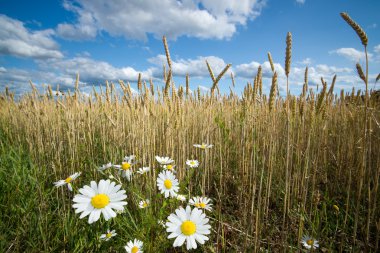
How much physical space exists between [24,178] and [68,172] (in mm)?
391

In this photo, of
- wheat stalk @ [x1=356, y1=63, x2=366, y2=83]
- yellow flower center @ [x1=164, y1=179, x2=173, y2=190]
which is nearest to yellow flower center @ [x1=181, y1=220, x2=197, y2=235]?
yellow flower center @ [x1=164, y1=179, x2=173, y2=190]

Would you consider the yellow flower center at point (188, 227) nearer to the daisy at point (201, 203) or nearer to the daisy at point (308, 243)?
the daisy at point (201, 203)

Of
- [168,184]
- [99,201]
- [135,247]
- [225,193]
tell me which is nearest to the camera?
[99,201]

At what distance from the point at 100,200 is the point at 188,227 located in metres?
0.44

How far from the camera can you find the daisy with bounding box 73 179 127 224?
3.25ft

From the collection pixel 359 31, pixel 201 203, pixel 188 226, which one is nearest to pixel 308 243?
pixel 201 203

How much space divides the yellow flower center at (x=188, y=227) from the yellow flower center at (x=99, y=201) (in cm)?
39

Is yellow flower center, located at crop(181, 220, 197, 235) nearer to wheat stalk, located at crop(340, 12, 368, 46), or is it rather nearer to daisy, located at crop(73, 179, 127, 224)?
daisy, located at crop(73, 179, 127, 224)

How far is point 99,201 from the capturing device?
1.02 meters

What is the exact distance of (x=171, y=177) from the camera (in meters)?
1.41

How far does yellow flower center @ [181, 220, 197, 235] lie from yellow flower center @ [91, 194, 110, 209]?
39 cm

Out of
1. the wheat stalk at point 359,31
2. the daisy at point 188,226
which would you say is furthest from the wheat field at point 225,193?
the daisy at point 188,226

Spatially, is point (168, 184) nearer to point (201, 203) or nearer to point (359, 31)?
point (201, 203)

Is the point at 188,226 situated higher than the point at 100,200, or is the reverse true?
Result: the point at 100,200
